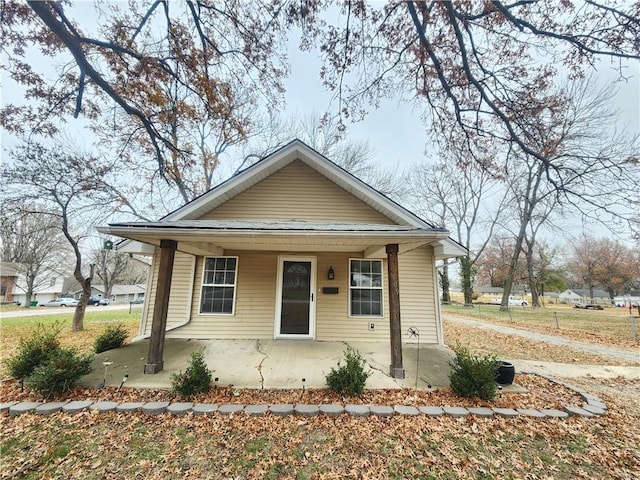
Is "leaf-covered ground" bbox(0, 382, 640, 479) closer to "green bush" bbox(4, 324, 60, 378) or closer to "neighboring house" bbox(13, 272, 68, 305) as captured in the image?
"green bush" bbox(4, 324, 60, 378)

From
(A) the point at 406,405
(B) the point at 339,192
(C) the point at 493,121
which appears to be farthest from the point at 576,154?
(A) the point at 406,405

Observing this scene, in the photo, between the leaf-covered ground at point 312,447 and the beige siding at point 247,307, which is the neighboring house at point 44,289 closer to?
the beige siding at point 247,307

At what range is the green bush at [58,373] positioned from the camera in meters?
3.65

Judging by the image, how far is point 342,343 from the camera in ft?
21.2

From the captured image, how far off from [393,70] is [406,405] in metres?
6.11

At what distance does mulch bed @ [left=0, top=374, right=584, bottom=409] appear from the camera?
147 inches

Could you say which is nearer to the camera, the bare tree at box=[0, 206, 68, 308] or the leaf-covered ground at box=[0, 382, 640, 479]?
the leaf-covered ground at box=[0, 382, 640, 479]

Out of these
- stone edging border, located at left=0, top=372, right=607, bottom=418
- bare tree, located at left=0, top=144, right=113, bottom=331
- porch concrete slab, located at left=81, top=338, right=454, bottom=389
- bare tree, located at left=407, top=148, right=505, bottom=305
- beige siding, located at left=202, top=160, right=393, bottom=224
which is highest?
bare tree, located at left=407, top=148, right=505, bottom=305

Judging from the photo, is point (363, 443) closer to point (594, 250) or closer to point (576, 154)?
point (576, 154)

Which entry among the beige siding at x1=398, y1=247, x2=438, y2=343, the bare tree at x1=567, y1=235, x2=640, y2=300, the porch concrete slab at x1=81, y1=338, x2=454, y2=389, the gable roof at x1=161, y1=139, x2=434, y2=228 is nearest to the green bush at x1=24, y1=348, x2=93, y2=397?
the porch concrete slab at x1=81, y1=338, x2=454, y2=389

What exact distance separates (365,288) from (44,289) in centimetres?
5215

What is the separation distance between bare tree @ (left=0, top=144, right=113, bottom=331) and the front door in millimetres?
9085

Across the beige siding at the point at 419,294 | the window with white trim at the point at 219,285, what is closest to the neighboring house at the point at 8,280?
the window with white trim at the point at 219,285

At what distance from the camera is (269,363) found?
5.09 m
